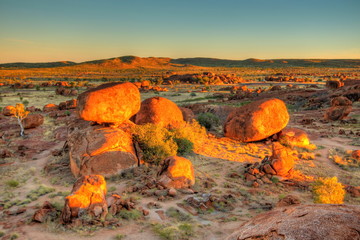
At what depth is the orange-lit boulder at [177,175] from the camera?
9188 mm

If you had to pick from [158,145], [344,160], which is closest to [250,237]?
[158,145]

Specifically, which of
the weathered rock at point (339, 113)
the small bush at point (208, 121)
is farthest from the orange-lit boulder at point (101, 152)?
the weathered rock at point (339, 113)

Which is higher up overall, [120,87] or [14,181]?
[120,87]

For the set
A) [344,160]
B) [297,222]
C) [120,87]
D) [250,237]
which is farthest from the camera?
[344,160]

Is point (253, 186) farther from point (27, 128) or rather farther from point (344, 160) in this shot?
point (27, 128)

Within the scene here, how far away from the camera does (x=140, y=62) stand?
5945 inches

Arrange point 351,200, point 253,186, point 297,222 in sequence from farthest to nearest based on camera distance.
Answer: point 253,186
point 351,200
point 297,222

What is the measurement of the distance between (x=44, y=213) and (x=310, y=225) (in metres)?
6.82

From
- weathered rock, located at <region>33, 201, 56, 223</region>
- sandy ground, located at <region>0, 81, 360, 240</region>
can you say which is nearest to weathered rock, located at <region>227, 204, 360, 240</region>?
sandy ground, located at <region>0, 81, 360, 240</region>

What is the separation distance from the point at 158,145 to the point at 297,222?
8.53 m

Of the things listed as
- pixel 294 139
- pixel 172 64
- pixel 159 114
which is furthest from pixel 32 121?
pixel 172 64

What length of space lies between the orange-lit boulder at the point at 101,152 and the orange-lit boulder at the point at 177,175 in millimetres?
1943

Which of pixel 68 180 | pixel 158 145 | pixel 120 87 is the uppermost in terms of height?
pixel 120 87

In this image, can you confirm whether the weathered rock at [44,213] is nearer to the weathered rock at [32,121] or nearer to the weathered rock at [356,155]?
the weathered rock at [356,155]
